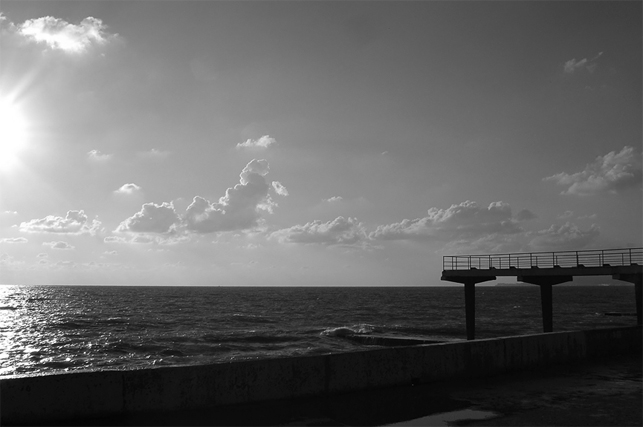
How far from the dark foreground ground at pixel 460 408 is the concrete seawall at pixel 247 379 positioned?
6.7 inches

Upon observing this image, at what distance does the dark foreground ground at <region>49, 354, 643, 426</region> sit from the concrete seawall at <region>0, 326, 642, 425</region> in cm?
17

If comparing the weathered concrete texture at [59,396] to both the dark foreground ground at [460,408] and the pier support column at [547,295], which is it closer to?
the dark foreground ground at [460,408]

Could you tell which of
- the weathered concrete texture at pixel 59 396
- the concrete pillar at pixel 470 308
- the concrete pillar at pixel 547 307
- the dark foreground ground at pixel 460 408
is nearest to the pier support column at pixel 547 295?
the concrete pillar at pixel 547 307

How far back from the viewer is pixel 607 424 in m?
7.25

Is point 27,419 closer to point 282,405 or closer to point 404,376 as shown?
point 282,405

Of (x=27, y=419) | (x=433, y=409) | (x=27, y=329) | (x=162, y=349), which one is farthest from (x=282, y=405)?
(x=27, y=329)

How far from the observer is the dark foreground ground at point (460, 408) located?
23.8ft

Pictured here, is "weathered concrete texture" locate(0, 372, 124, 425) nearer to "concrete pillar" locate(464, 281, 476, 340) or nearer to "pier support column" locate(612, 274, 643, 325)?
"pier support column" locate(612, 274, 643, 325)

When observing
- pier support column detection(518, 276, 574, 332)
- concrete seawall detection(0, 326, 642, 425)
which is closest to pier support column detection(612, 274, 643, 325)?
pier support column detection(518, 276, 574, 332)

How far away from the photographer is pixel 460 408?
8.13 meters

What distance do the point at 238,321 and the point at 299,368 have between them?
49.0 m

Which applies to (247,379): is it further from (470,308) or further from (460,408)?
(470,308)

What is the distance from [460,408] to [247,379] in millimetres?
3093

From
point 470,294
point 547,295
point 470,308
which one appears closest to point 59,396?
point 547,295
